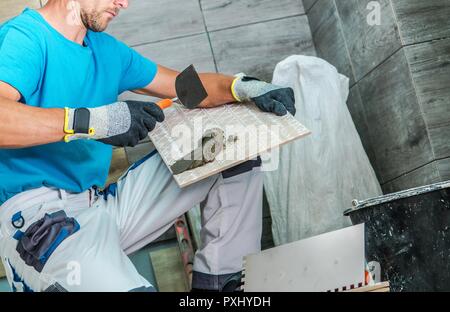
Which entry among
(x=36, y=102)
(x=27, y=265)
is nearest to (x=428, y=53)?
(x=36, y=102)

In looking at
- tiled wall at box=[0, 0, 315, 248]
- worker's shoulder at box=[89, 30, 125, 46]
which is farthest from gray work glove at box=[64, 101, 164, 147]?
tiled wall at box=[0, 0, 315, 248]

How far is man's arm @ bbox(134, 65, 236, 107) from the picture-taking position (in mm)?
2195

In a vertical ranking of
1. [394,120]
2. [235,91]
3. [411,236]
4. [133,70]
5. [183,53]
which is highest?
[183,53]

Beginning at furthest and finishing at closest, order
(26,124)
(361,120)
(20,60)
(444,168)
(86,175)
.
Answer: (361,120) < (444,168) < (86,175) < (20,60) < (26,124)

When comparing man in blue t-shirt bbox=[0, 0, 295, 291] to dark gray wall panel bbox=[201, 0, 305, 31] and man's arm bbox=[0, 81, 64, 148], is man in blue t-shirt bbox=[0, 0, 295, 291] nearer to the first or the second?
man's arm bbox=[0, 81, 64, 148]

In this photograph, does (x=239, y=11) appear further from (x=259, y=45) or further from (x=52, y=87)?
(x=52, y=87)

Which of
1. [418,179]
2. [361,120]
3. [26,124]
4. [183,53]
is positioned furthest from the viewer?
[183,53]

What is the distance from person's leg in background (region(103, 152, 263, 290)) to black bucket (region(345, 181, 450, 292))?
1.15 ft

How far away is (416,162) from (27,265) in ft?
4.87

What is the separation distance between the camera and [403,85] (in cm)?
242

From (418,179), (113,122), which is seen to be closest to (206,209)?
(113,122)

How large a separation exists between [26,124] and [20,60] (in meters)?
0.24

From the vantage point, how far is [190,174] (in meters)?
1.84
